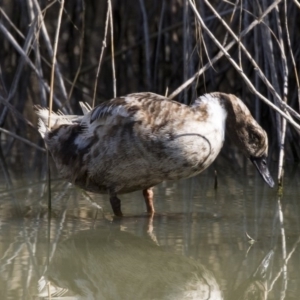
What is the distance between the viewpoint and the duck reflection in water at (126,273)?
144 inches

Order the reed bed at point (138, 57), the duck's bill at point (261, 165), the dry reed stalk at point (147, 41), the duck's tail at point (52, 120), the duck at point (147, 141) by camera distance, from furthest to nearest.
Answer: the dry reed stalk at point (147, 41)
the reed bed at point (138, 57)
the duck's tail at point (52, 120)
the duck's bill at point (261, 165)
the duck at point (147, 141)

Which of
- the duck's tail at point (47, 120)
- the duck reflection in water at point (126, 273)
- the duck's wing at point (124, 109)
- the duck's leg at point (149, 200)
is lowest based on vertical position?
the duck's leg at point (149, 200)

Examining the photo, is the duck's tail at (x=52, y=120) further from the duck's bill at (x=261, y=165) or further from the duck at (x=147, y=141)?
the duck's bill at (x=261, y=165)

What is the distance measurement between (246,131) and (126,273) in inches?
64.5

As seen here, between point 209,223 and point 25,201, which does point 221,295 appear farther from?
point 25,201

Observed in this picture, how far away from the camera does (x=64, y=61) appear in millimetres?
8523

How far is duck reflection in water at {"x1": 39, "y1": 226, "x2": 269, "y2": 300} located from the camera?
12.0 ft

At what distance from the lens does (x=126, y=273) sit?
3.96 m

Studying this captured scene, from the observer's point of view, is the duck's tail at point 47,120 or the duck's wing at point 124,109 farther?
the duck's tail at point 47,120

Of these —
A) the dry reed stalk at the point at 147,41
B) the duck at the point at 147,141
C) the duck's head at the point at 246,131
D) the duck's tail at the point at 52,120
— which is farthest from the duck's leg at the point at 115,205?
the dry reed stalk at the point at 147,41

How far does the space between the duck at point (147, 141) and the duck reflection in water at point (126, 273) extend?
1.77 ft

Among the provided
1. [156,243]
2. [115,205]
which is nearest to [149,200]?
[115,205]

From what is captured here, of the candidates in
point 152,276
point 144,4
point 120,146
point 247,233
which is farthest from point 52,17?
point 152,276

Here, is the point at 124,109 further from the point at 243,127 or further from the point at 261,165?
the point at 261,165
